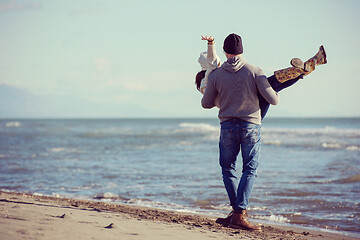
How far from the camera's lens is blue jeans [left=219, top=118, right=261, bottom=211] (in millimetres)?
4434

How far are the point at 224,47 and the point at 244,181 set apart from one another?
55.6 inches

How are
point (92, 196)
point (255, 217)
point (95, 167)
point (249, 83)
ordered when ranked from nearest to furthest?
point (249, 83), point (255, 217), point (92, 196), point (95, 167)

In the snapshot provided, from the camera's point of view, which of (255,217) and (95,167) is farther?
(95,167)

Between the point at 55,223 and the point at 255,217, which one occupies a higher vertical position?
the point at 55,223

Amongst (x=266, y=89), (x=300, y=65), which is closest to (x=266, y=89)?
(x=266, y=89)

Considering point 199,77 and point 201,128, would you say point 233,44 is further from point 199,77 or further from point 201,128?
point 201,128

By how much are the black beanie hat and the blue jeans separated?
70 cm

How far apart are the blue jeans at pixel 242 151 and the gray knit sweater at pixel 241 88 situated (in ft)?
0.30

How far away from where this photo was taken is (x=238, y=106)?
4.40m

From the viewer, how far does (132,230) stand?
3.99 meters

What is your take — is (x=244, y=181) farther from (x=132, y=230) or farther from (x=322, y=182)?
(x=322, y=182)

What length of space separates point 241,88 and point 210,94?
35 centimetres

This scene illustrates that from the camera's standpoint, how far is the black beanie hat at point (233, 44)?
14.6 feet

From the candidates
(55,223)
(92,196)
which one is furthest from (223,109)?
(92,196)
